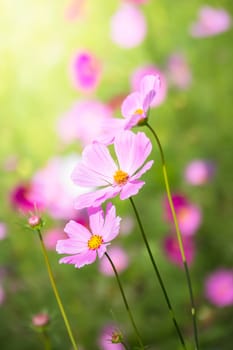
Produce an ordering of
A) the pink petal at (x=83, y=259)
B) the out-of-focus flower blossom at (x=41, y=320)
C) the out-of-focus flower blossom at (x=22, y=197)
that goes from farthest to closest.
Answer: the out-of-focus flower blossom at (x=22, y=197) < the out-of-focus flower blossom at (x=41, y=320) < the pink petal at (x=83, y=259)

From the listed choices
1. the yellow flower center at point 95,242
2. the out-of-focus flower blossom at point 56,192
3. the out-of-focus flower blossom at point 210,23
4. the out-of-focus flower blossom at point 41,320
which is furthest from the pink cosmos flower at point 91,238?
the out-of-focus flower blossom at point 210,23

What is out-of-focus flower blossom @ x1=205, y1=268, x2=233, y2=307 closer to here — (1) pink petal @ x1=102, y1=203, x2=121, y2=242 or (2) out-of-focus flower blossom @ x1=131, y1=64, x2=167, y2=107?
(2) out-of-focus flower blossom @ x1=131, y1=64, x2=167, y2=107

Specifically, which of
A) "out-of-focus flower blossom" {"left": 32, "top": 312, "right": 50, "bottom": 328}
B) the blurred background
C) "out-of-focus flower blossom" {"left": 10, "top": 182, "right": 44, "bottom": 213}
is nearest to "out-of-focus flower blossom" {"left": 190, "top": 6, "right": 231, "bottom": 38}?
the blurred background

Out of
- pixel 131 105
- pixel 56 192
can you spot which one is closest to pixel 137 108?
pixel 131 105

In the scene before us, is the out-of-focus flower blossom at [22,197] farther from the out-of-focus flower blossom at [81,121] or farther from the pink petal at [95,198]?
the pink petal at [95,198]

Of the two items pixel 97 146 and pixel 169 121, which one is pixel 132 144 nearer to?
pixel 97 146

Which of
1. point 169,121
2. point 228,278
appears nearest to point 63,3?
point 169,121

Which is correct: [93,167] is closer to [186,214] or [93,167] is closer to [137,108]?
[137,108]
